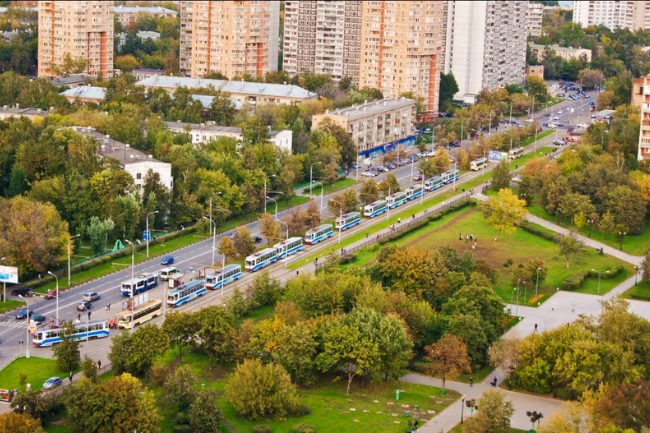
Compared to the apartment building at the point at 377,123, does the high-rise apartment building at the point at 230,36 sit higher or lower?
higher

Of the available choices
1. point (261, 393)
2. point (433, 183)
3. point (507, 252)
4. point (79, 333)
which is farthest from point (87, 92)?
point (261, 393)

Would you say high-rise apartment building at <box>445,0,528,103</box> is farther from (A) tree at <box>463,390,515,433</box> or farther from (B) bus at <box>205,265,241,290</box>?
(A) tree at <box>463,390,515,433</box>

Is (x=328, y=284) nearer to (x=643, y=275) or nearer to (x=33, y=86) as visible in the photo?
(x=643, y=275)

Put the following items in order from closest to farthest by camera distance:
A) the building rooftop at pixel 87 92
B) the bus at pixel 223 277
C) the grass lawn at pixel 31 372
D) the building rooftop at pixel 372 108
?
the grass lawn at pixel 31 372 → the bus at pixel 223 277 → the building rooftop at pixel 372 108 → the building rooftop at pixel 87 92

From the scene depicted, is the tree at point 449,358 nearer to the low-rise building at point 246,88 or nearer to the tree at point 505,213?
the tree at point 505,213

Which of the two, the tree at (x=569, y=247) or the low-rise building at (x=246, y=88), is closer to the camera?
the tree at (x=569, y=247)

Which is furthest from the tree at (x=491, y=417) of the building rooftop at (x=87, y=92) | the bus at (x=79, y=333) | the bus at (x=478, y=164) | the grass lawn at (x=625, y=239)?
the building rooftop at (x=87, y=92)

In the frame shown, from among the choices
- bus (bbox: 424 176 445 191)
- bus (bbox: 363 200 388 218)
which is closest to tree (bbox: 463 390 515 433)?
bus (bbox: 363 200 388 218)

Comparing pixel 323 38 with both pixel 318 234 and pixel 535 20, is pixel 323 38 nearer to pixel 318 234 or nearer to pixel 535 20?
pixel 318 234
